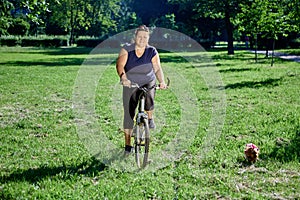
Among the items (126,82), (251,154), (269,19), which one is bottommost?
(251,154)

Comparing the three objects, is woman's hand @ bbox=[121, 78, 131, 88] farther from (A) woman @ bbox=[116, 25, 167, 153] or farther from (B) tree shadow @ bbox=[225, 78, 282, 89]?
(B) tree shadow @ bbox=[225, 78, 282, 89]

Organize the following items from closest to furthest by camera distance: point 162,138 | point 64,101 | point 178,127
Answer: point 162,138 < point 178,127 < point 64,101

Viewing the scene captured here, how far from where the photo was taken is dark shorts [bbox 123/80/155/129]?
16.6ft

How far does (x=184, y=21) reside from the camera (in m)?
56.2

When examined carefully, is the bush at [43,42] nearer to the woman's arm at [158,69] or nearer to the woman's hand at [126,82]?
the woman's arm at [158,69]

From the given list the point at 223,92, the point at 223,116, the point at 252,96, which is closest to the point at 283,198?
the point at 223,116

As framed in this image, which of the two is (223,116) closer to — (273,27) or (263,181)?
(263,181)

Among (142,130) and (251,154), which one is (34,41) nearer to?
(142,130)

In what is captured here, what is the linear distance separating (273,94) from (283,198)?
7810 millimetres

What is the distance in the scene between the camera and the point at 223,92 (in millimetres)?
12219

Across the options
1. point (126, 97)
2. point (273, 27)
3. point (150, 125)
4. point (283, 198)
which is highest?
point (273, 27)

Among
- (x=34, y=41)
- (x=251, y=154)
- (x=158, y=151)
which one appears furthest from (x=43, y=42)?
(x=251, y=154)

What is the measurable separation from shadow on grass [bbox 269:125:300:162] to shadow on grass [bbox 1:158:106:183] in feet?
8.72

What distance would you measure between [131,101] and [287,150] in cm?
268
